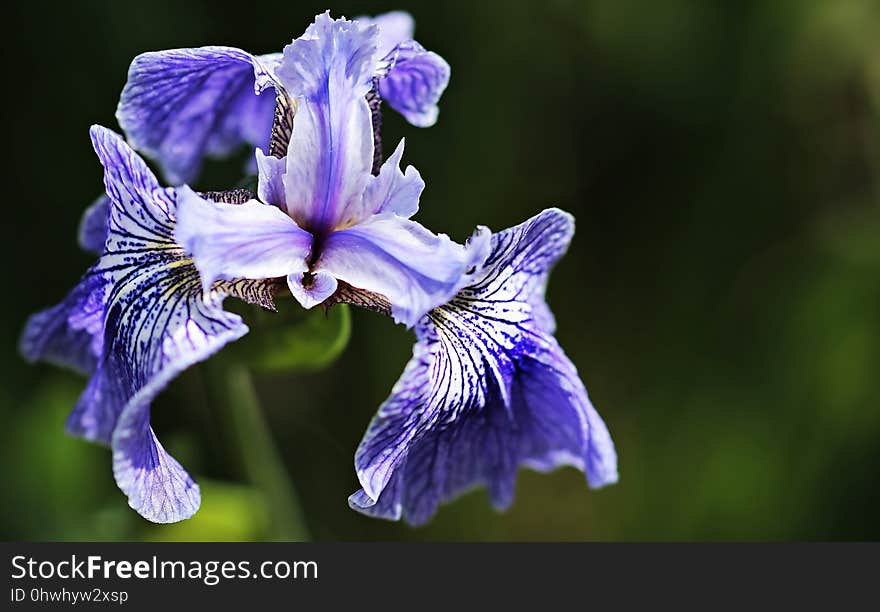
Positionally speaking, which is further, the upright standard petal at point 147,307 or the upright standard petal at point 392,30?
the upright standard petal at point 392,30

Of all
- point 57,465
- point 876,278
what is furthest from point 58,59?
point 876,278

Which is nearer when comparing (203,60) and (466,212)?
(203,60)

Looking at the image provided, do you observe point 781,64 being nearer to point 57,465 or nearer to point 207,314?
point 207,314

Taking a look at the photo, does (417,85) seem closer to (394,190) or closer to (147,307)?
(394,190)

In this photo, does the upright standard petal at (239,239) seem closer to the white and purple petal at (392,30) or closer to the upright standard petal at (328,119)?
the upright standard petal at (328,119)

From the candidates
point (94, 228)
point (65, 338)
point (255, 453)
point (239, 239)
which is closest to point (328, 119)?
point (239, 239)

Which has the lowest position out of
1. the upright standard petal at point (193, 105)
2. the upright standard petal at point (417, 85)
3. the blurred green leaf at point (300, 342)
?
the blurred green leaf at point (300, 342)

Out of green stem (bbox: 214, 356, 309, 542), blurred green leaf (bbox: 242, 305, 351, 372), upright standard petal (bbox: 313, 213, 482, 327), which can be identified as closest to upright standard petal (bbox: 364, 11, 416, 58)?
upright standard petal (bbox: 313, 213, 482, 327)

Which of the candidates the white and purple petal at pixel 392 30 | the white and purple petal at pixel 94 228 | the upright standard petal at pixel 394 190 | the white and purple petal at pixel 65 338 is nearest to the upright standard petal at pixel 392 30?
the white and purple petal at pixel 392 30
